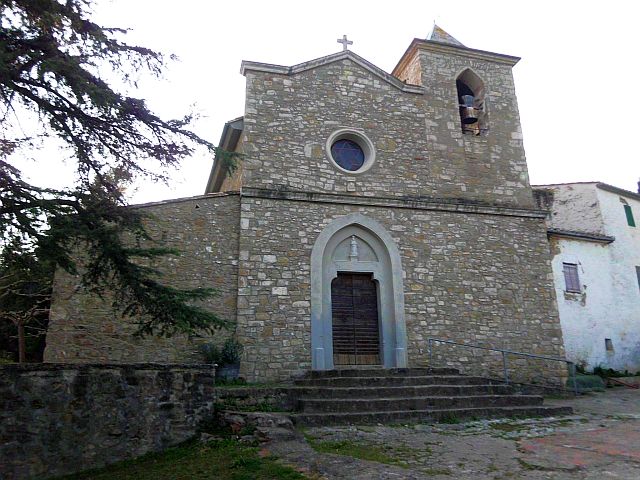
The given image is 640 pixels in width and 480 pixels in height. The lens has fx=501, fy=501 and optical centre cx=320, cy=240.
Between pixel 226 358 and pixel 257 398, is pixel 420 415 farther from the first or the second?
pixel 226 358

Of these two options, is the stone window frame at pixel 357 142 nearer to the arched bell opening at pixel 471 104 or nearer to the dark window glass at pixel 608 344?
the arched bell opening at pixel 471 104

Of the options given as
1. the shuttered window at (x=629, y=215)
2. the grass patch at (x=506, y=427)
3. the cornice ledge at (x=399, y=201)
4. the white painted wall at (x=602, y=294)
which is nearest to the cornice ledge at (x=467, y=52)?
the cornice ledge at (x=399, y=201)

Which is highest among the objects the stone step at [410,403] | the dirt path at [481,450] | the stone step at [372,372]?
the stone step at [372,372]

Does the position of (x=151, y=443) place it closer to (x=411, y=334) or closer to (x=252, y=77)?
(x=411, y=334)

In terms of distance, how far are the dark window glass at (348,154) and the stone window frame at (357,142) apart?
0.33ft

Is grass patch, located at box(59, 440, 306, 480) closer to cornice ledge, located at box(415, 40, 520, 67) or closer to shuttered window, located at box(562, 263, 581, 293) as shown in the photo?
cornice ledge, located at box(415, 40, 520, 67)

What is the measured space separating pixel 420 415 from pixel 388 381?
1.42 metres

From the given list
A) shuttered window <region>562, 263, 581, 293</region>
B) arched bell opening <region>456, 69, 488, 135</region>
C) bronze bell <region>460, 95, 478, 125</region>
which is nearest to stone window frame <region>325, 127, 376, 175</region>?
arched bell opening <region>456, 69, 488, 135</region>

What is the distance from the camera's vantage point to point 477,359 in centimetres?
1153

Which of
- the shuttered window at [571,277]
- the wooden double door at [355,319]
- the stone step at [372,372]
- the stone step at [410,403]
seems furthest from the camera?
the shuttered window at [571,277]

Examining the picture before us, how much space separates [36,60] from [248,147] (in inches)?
236

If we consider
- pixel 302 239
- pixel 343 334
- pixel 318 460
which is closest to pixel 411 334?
pixel 343 334

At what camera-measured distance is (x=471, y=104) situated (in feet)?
46.2

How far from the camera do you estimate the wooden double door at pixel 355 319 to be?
11158mm
